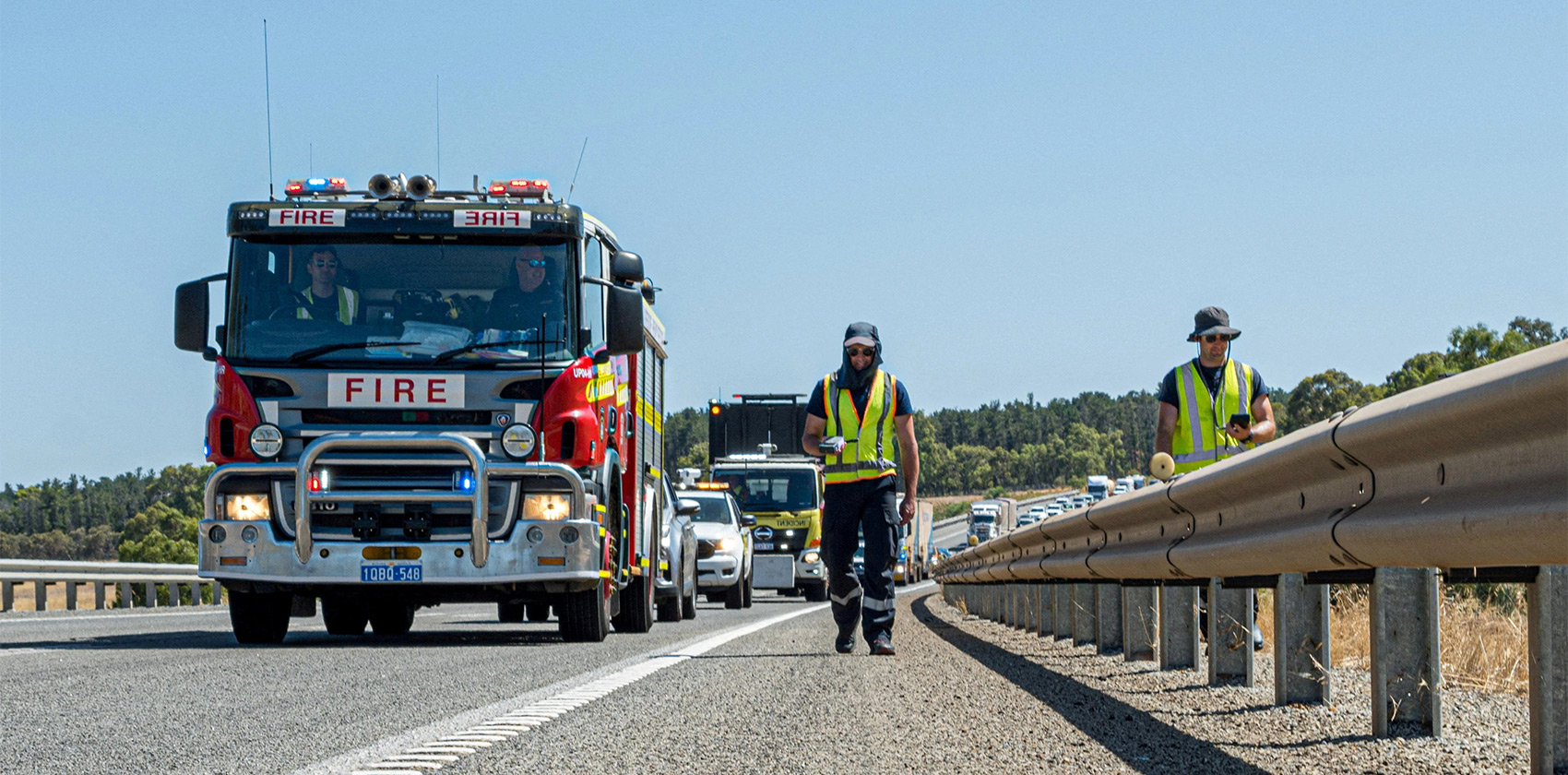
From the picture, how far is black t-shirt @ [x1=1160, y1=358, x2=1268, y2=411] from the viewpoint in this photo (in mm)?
9422

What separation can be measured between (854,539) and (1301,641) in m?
4.43

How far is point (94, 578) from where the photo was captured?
20391 millimetres

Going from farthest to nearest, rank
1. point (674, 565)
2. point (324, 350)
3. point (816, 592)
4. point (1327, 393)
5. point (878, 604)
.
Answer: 1. point (1327, 393)
2. point (816, 592)
3. point (674, 565)
4. point (324, 350)
5. point (878, 604)

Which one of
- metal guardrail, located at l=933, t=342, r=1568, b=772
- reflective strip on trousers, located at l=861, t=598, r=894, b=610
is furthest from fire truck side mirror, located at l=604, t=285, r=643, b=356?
metal guardrail, located at l=933, t=342, r=1568, b=772

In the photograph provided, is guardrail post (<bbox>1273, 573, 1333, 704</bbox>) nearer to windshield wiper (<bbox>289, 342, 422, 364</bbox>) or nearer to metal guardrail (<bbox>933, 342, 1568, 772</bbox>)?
metal guardrail (<bbox>933, 342, 1568, 772</bbox>)

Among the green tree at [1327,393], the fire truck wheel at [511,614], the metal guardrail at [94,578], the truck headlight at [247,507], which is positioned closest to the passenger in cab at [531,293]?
the truck headlight at [247,507]

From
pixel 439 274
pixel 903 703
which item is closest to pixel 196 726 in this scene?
pixel 903 703

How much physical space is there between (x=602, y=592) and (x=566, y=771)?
7.30m

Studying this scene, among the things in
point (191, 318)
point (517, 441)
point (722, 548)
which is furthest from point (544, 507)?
point (722, 548)

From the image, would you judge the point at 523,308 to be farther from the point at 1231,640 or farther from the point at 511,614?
the point at 511,614

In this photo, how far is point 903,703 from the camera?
21.5 feet

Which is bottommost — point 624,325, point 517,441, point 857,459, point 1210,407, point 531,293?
point 857,459

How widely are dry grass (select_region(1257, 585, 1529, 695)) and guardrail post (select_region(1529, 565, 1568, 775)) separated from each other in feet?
4.18

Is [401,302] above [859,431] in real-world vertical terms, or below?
above
